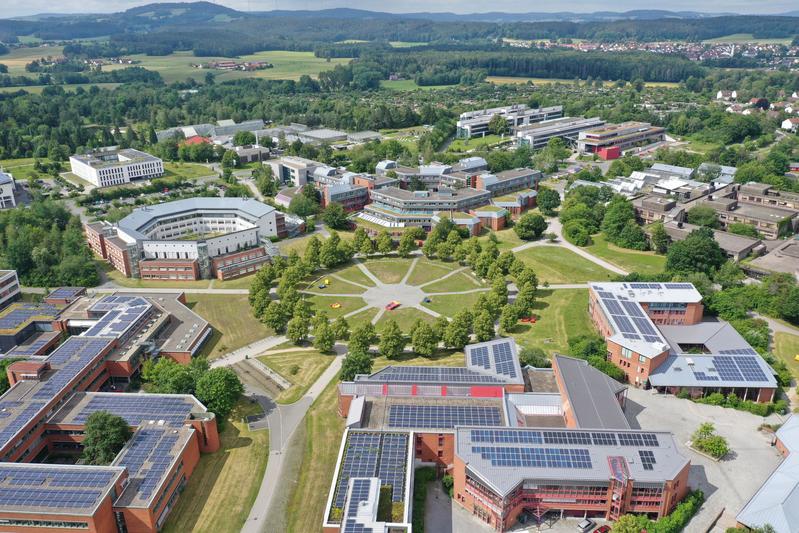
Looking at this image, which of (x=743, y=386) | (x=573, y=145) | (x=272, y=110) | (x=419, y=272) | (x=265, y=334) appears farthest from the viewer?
(x=272, y=110)

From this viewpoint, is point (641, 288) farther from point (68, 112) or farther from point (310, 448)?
point (68, 112)

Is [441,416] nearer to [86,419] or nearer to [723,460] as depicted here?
[723,460]

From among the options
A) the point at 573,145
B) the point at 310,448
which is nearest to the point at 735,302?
the point at 310,448

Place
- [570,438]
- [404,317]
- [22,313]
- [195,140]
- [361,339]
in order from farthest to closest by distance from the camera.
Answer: [195,140], [404,317], [22,313], [361,339], [570,438]

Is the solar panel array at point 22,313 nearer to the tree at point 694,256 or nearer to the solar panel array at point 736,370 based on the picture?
the solar panel array at point 736,370

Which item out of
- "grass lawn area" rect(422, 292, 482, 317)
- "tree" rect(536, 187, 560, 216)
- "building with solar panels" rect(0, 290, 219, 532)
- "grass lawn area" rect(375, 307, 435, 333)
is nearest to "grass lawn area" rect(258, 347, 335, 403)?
"building with solar panels" rect(0, 290, 219, 532)

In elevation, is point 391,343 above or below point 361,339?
below

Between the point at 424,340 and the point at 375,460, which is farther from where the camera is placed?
the point at 424,340

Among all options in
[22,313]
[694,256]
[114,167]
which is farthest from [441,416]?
[114,167]
